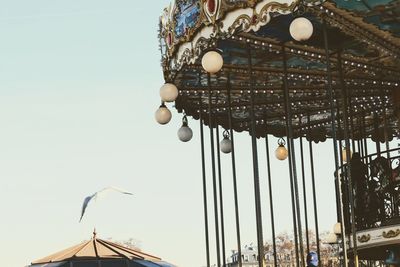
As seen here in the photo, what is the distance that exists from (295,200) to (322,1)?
2.89 meters

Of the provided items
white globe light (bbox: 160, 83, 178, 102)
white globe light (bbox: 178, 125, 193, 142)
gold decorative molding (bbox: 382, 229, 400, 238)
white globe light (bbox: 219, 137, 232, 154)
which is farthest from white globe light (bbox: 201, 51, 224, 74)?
white globe light (bbox: 219, 137, 232, 154)

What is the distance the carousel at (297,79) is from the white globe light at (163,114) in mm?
19

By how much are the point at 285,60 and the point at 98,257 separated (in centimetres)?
1329

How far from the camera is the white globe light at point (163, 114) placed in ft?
44.6

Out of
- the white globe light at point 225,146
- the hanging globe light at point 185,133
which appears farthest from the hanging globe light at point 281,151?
the hanging globe light at point 185,133

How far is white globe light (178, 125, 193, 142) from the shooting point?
15.2 meters

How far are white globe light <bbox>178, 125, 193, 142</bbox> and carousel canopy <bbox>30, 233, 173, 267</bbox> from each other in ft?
30.1

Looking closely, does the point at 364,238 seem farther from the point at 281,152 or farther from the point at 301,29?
the point at 281,152

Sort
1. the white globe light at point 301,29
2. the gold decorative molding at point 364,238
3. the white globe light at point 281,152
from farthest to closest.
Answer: the white globe light at point 281,152
the gold decorative molding at point 364,238
the white globe light at point 301,29

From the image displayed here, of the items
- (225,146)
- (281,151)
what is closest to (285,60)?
(225,146)

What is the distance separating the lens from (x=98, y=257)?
23719mm

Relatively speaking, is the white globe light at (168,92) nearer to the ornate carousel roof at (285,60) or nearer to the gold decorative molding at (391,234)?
the ornate carousel roof at (285,60)

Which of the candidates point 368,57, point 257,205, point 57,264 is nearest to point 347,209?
point 368,57

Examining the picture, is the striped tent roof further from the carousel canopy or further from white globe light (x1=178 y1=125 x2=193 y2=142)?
white globe light (x1=178 y1=125 x2=193 y2=142)
